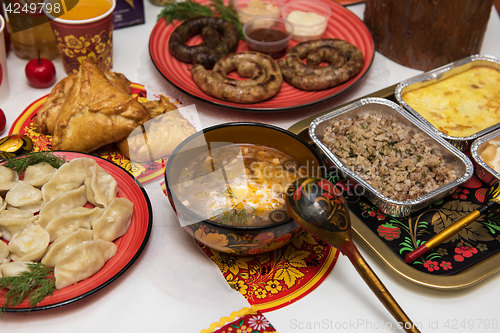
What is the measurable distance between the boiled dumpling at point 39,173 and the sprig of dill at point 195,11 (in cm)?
127

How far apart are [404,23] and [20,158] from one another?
6.73 feet

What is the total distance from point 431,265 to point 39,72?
1.95 metres

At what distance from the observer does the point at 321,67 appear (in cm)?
214

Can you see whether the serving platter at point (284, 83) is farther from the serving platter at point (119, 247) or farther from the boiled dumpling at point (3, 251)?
the boiled dumpling at point (3, 251)

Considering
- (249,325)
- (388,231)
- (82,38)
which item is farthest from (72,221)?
(388,231)

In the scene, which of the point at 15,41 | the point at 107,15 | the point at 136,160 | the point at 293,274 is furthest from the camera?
the point at 15,41

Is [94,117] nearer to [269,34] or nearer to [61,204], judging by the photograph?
[61,204]

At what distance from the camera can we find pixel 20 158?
1.55 metres

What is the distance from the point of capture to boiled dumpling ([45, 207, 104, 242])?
1371mm

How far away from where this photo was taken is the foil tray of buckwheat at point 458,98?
1.88 m

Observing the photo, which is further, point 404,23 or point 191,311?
point 404,23

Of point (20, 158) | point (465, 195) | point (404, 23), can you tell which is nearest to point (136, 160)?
point (20, 158)

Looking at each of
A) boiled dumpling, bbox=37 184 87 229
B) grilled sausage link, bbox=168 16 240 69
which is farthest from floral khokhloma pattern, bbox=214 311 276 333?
grilled sausage link, bbox=168 16 240 69

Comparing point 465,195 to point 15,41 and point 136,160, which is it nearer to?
point 136,160
